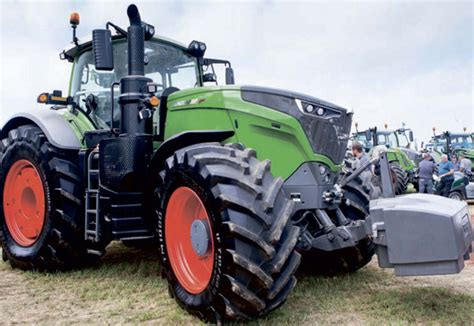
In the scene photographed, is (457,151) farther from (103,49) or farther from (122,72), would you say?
(103,49)

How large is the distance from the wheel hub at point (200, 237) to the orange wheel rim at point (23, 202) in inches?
93.6

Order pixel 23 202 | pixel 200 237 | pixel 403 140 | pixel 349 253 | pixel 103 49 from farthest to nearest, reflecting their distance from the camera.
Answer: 1. pixel 403 140
2. pixel 23 202
3. pixel 349 253
4. pixel 103 49
5. pixel 200 237

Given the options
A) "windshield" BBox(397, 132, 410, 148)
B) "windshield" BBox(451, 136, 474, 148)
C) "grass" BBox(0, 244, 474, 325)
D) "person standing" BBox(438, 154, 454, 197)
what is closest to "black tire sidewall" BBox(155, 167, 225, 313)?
"grass" BBox(0, 244, 474, 325)

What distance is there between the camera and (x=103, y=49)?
412 centimetres

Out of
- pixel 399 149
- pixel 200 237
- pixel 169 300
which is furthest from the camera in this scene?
pixel 399 149

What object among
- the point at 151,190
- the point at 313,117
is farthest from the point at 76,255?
the point at 313,117

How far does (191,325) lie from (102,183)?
5.58ft

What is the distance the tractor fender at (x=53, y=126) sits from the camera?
4.99m

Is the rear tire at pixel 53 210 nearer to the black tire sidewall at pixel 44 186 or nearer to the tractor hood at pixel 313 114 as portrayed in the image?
the black tire sidewall at pixel 44 186

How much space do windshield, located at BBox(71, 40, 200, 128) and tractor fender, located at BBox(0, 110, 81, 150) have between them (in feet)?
0.93

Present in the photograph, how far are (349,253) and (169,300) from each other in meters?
1.71

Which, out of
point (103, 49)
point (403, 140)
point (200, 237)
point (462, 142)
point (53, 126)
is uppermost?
point (103, 49)

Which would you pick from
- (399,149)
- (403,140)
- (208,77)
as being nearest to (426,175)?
(399,149)

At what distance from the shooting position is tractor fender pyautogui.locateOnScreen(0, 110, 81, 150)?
499cm
